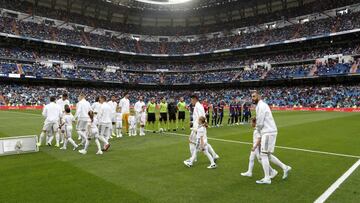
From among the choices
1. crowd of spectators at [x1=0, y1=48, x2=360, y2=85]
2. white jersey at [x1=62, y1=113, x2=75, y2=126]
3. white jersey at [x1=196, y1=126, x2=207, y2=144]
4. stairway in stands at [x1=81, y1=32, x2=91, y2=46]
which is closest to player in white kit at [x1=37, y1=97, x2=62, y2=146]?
white jersey at [x1=62, y1=113, x2=75, y2=126]

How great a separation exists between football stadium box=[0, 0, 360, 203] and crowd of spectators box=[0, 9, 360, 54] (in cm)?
34

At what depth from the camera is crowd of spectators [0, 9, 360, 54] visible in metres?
55.9

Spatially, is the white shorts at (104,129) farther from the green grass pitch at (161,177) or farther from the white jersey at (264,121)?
the white jersey at (264,121)

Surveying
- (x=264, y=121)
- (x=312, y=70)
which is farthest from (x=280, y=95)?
(x=264, y=121)

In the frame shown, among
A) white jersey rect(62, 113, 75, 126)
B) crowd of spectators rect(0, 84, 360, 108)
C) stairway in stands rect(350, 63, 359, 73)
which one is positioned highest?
stairway in stands rect(350, 63, 359, 73)

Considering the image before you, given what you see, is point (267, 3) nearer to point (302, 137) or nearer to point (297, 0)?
point (297, 0)

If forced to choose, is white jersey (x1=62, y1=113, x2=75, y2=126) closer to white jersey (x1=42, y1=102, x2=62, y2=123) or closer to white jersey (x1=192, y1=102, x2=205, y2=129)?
white jersey (x1=42, y1=102, x2=62, y2=123)

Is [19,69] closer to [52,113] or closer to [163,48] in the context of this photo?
[163,48]

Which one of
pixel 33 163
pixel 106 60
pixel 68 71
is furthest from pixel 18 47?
pixel 33 163

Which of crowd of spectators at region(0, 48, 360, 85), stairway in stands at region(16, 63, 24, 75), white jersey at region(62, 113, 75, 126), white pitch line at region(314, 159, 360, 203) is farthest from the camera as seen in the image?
crowd of spectators at region(0, 48, 360, 85)

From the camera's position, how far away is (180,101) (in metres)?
20.4

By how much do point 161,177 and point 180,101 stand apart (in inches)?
484

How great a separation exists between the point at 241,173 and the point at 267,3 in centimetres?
6313

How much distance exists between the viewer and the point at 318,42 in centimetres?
5878
